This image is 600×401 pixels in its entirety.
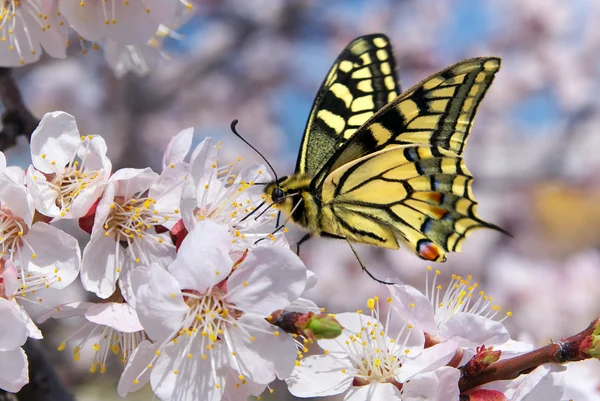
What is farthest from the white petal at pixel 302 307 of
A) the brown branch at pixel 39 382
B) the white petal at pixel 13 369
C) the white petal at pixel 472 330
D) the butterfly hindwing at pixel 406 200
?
the brown branch at pixel 39 382

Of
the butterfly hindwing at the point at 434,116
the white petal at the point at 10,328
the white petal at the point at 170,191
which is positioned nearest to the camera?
the white petal at the point at 10,328

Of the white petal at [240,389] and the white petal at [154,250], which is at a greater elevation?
the white petal at [154,250]

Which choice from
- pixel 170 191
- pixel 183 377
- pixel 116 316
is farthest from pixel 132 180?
pixel 183 377

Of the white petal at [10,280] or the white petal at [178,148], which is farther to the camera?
the white petal at [178,148]

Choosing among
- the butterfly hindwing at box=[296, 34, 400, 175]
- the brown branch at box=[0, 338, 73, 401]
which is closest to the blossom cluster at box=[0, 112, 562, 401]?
the brown branch at box=[0, 338, 73, 401]

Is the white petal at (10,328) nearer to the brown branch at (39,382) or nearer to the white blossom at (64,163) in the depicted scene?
the white blossom at (64,163)

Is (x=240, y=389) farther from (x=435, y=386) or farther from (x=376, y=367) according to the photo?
(x=435, y=386)
